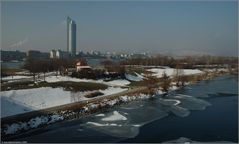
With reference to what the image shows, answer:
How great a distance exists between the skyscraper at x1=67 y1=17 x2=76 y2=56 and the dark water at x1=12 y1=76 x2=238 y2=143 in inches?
2095

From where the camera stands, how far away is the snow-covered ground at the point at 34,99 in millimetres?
10261

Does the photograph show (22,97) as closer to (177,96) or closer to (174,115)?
(174,115)

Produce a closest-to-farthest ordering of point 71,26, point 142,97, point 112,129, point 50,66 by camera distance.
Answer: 1. point 112,129
2. point 142,97
3. point 50,66
4. point 71,26

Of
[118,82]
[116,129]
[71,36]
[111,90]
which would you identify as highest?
[71,36]

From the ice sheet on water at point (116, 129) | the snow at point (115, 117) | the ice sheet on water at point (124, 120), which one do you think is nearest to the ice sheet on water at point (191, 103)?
the ice sheet on water at point (124, 120)

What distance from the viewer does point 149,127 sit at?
890 cm

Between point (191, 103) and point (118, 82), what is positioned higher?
point (118, 82)

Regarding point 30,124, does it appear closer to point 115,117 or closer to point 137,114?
point 115,117

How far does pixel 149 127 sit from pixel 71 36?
192 ft

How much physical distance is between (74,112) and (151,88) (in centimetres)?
632

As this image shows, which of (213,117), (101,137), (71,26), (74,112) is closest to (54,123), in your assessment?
(74,112)

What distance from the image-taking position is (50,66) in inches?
864

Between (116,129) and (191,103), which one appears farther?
(191,103)

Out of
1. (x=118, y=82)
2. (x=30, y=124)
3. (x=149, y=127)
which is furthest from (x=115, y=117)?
(x=118, y=82)
